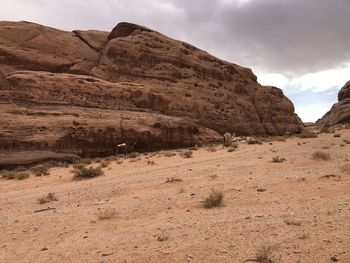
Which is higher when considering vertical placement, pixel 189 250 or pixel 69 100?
pixel 69 100

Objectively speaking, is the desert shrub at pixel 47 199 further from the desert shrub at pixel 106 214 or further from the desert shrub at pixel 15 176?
the desert shrub at pixel 15 176

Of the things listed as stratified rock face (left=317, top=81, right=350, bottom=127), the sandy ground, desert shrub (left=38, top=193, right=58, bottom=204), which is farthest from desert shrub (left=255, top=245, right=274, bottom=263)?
stratified rock face (left=317, top=81, right=350, bottom=127)

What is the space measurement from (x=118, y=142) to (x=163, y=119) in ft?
19.0

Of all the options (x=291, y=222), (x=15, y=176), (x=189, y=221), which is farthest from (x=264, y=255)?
(x=15, y=176)

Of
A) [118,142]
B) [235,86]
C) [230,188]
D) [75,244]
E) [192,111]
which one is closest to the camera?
[75,244]

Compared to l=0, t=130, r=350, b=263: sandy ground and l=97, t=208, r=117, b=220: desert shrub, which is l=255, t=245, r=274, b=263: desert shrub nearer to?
l=0, t=130, r=350, b=263: sandy ground

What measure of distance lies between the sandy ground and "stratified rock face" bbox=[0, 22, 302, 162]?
42.5 feet

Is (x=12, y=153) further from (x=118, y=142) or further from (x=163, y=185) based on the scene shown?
(x=163, y=185)

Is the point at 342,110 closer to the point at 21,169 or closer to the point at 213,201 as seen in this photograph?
the point at 21,169

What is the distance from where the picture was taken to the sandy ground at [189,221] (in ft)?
18.7

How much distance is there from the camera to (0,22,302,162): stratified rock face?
24.6m

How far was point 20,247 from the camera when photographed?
6758 mm

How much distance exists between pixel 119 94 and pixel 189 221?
25071mm

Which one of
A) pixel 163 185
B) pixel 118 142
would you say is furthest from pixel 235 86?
pixel 163 185
